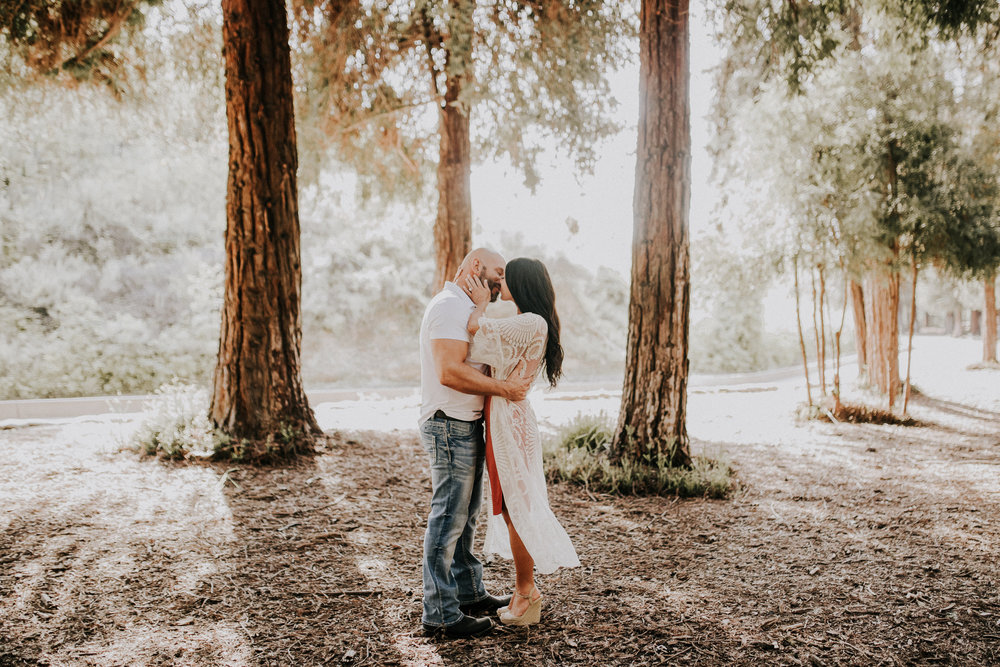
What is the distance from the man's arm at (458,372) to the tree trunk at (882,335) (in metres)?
8.75

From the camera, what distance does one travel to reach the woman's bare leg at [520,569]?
2.95 metres

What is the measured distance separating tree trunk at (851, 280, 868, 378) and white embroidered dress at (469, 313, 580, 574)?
372 inches

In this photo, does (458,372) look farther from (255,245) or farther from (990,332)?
(990,332)

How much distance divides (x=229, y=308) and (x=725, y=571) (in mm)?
4565

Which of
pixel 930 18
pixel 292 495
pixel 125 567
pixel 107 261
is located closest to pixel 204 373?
pixel 107 261

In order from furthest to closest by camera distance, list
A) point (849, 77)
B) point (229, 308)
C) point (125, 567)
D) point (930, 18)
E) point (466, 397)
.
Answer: point (849, 77)
point (930, 18)
point (229, 308)
point (125, 567)
point (466, 397)

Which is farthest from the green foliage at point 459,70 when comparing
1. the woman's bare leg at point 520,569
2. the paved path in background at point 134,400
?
the woman's bare leg at point 520,569

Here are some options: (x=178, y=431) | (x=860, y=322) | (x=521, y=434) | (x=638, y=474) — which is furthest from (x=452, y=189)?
(x=860, y=322)

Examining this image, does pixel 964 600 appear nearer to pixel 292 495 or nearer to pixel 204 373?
pixel 292 495

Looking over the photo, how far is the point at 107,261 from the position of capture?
15.2 metres

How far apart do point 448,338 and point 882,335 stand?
31.5 feet

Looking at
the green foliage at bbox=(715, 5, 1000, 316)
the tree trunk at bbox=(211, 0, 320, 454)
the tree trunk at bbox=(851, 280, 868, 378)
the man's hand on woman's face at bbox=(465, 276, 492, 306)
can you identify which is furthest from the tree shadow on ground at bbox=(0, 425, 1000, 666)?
the tree trunk at bbox=(851, 280, 868, 378)

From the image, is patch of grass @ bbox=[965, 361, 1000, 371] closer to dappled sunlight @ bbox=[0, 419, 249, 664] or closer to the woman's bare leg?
the woman's bare leg

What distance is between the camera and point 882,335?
33.0 feet
